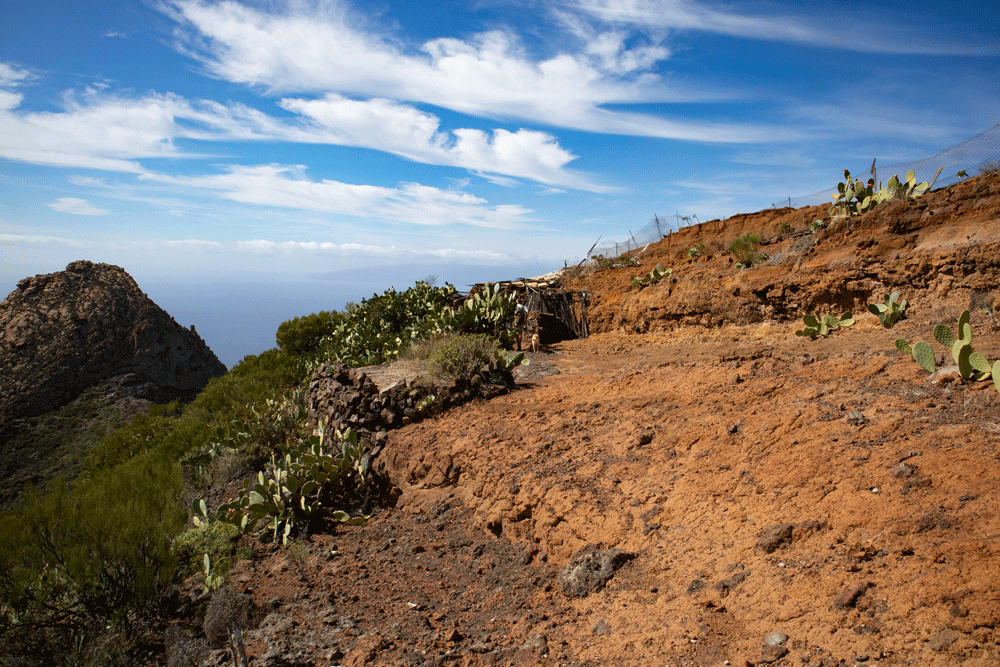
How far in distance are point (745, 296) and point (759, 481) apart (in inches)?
289

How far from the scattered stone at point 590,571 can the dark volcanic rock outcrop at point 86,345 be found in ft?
94.4

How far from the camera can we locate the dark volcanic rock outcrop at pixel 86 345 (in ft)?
82.5

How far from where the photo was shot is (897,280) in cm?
851

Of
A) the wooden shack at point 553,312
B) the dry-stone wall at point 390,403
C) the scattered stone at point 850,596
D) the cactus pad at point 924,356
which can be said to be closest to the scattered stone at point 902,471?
the scattered stone at point 850,596

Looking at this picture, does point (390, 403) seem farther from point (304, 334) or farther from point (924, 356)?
point (304, 334)

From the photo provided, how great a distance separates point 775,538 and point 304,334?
15.3 m

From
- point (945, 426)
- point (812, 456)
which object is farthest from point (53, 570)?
point (945, 426)

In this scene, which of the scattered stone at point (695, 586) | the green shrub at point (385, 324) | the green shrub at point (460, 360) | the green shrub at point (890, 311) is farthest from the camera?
the green shrub at point (385, 324)

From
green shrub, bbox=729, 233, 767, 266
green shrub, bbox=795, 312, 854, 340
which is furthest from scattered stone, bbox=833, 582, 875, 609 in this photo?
green shrub, bbox=729, 233, 767, 266

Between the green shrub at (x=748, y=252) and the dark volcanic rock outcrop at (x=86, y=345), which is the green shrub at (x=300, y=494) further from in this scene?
the dark volcanic rock outcrop at (x=86, y=345)

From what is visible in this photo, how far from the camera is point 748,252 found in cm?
1155

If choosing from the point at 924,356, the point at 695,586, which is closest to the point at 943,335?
the point at 924,356

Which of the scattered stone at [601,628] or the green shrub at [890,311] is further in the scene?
the green shrub at [890,311]

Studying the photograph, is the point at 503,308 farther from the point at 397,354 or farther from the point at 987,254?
the point at 987,254
